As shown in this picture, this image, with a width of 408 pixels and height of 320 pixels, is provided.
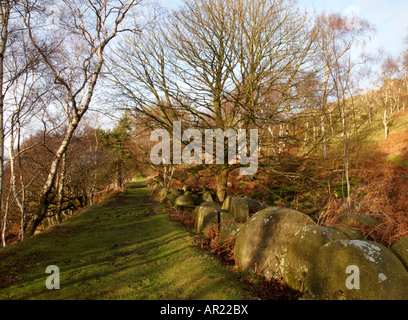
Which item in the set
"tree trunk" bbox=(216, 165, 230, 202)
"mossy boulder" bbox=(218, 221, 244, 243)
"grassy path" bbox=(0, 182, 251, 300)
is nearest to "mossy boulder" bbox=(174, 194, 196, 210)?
"tree trunk" bbox=(216, 165, 230, 202)

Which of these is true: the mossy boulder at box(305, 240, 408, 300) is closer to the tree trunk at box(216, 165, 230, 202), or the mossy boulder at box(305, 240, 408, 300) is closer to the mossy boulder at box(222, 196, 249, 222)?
the mossy boulder at box(222, 196, 249, 222)

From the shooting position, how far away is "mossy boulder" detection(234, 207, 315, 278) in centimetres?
407

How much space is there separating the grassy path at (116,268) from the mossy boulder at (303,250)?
799 millimetres

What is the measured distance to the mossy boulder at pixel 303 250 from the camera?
3.38m

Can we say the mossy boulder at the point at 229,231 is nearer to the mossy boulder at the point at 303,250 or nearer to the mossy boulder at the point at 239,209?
the mossy boulder at the point at 239,209

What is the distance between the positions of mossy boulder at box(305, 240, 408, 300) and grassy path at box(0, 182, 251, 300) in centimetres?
119

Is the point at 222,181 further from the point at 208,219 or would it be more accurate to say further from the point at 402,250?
the point at 402,250

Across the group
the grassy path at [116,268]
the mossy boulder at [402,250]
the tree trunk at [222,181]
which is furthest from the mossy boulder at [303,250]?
the tree trunk at [222,181]

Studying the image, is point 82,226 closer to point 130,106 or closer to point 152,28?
point 130,106

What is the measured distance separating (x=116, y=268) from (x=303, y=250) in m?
3.76

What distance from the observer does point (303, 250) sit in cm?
350

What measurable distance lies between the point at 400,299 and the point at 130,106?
340 inches

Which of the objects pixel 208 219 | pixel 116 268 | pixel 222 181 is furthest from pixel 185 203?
pixel 116 268
